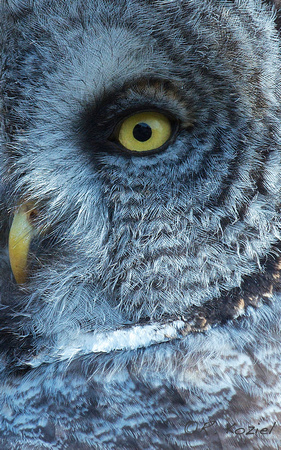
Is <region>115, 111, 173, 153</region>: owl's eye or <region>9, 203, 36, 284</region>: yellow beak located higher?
<region>115, 111, 173, 153</region>: owl's eye

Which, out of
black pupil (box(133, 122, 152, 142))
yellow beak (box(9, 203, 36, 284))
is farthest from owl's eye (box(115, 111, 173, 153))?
yellow beak (box(9, 203, 36, 284))

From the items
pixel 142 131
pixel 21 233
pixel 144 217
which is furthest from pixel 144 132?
pixel 21 233

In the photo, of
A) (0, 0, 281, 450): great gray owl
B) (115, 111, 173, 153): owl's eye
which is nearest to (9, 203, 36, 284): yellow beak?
(0, 0, 281, 450): great gray owl

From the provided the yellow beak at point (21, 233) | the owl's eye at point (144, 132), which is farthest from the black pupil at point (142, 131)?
the yellow beak at point (21, 233)

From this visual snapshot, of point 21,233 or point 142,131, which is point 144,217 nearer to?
point 142,131

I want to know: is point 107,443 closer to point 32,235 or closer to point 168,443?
point 168,443

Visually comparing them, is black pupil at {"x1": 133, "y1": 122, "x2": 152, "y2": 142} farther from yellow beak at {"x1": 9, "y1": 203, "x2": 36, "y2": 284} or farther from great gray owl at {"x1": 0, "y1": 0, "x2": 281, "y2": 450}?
yellow beak at {"x1": 9, "y1": 203, "x2": 36, "y2": 284}

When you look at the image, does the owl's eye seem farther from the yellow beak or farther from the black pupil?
the yellow beak

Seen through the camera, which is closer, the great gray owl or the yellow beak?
the great gray owl

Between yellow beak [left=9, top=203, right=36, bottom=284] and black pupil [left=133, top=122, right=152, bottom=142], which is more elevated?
black pupil [left=133, top=122, right=152, bottom=142]

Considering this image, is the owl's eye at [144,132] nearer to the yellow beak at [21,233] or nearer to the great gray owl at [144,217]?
the great gray owl at [144,217]
